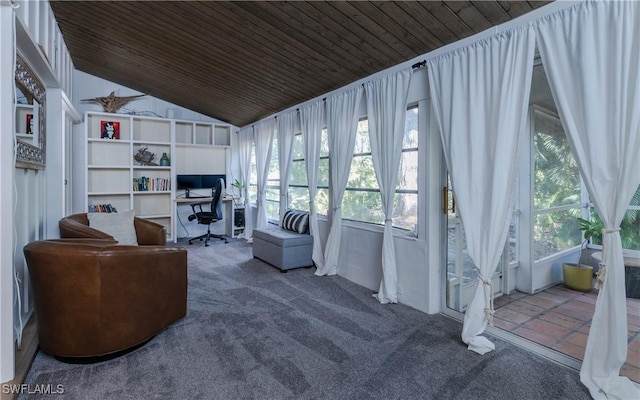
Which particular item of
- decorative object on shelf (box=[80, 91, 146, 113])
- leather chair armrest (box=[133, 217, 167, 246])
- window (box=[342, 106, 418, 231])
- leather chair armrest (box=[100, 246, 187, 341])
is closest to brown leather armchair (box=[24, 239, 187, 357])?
leather chair armrest (box=[100, 246, 187, 341])

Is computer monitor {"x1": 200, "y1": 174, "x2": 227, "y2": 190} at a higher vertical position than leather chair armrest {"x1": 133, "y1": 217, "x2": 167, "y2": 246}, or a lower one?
higher

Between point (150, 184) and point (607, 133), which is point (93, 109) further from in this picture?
point (607, 133)

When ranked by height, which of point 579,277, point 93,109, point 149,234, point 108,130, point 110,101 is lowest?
point 579,277

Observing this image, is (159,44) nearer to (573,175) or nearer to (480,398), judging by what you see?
(480,398)

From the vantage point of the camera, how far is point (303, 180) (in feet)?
17.6

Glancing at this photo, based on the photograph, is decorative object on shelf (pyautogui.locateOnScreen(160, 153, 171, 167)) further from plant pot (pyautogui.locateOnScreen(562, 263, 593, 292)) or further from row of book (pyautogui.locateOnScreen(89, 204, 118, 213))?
plant pot (pyautogui.locateOnScreen(562, 263, 593, 292))

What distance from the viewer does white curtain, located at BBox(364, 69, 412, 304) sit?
323 cm

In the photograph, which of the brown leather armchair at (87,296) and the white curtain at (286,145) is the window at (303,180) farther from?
the brown leather armchair at (87,296)

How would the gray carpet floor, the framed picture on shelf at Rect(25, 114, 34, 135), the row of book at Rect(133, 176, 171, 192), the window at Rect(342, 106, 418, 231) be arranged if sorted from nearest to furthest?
the gray carpet floor, the framed picture on shelf at Rect(25, 114, 34, 135), the window at Rect(342, 106, 418, 231), the row of book at Rect(133, 176, 171, 192)

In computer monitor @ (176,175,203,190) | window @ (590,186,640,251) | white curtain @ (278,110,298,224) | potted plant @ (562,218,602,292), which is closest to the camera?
window @ (590,186,640,251)

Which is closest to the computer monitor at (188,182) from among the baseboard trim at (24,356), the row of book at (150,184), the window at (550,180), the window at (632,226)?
the row of book at (150,184)

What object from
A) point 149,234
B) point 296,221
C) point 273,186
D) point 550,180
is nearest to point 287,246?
point 296,221

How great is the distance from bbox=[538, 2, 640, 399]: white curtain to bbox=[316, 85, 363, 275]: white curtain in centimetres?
211

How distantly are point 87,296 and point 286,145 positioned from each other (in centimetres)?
361
